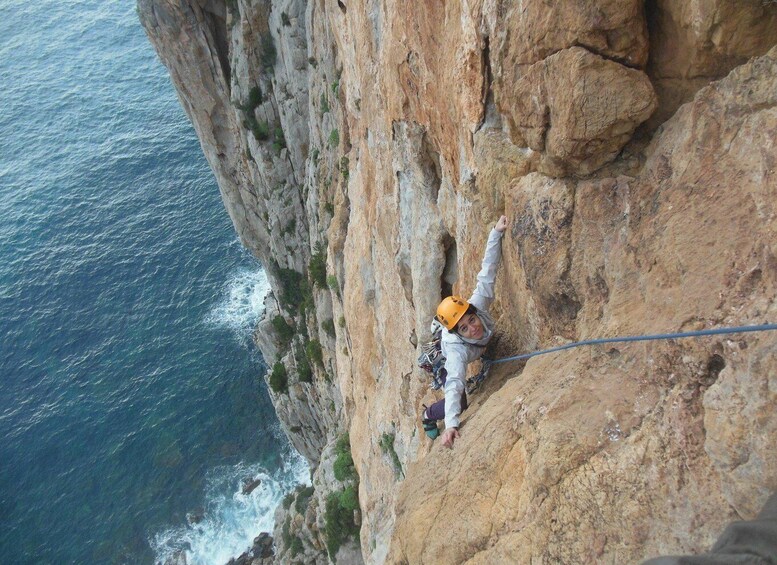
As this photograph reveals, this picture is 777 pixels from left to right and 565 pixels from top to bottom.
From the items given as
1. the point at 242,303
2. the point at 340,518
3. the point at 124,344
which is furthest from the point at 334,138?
the point at 124,344

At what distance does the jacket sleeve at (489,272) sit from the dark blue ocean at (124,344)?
35.8m

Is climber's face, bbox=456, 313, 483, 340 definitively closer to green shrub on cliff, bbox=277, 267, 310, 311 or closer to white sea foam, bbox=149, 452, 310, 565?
green shrub on cliff, bbox=277, 267, 310, 311

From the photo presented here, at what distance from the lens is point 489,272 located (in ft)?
25.5

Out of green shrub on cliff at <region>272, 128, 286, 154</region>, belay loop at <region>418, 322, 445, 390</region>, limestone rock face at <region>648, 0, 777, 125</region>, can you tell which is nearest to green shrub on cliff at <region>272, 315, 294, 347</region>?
green shrub on cliff at <region>272, 128, 286, 154</region>

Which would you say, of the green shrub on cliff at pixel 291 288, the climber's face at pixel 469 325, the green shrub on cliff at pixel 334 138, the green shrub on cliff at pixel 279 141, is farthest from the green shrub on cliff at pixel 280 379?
the climber's face at pixel 469 325

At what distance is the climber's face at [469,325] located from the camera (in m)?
7.60

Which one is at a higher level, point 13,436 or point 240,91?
point 240,91

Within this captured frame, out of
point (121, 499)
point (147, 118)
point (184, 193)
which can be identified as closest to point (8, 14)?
point (147, 118)

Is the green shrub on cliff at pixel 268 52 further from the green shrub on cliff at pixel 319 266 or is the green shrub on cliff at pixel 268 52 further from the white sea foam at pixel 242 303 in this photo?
the white sea foam at pixel 242 303

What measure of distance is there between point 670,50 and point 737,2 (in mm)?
766

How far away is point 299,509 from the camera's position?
3133 centimetres

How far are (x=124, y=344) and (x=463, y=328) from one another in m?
46.5

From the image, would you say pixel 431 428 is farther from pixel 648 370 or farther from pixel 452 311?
pixel 648 370

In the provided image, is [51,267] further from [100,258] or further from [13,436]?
[13,436]
